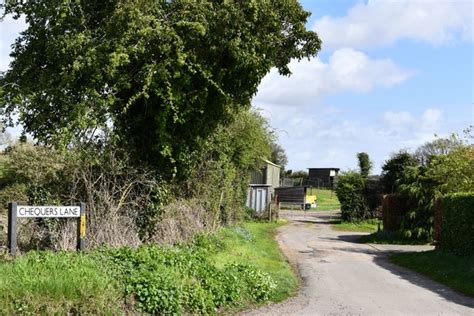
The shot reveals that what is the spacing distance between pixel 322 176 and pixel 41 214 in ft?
265

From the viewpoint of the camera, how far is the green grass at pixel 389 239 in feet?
87.0

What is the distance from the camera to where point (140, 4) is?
42.8ft

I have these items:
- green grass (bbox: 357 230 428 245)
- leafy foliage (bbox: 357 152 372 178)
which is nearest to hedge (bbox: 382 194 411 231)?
green grass (bbox: 357 230 428 245)

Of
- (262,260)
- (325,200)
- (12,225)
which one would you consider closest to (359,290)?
(262,260)

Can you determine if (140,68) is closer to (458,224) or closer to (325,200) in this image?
(458,224)

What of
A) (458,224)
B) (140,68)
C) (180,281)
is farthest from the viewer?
(458,224)

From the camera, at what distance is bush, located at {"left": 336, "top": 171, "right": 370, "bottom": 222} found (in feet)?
130

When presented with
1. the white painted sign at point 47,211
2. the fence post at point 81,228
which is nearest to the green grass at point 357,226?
the fence post at point 81,228

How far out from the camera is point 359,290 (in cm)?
1307

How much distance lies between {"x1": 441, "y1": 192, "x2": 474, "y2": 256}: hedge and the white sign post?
12.0 meters

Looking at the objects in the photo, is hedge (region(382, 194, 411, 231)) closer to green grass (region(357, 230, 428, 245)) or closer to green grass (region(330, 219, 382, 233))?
green grass (region(357, 230, 428, 245))

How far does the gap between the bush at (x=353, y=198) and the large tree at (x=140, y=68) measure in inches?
1056

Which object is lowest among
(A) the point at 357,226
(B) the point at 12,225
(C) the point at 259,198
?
(A) the point at 357,226

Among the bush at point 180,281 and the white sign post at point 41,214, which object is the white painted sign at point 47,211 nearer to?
the white sign post at point 41,214
